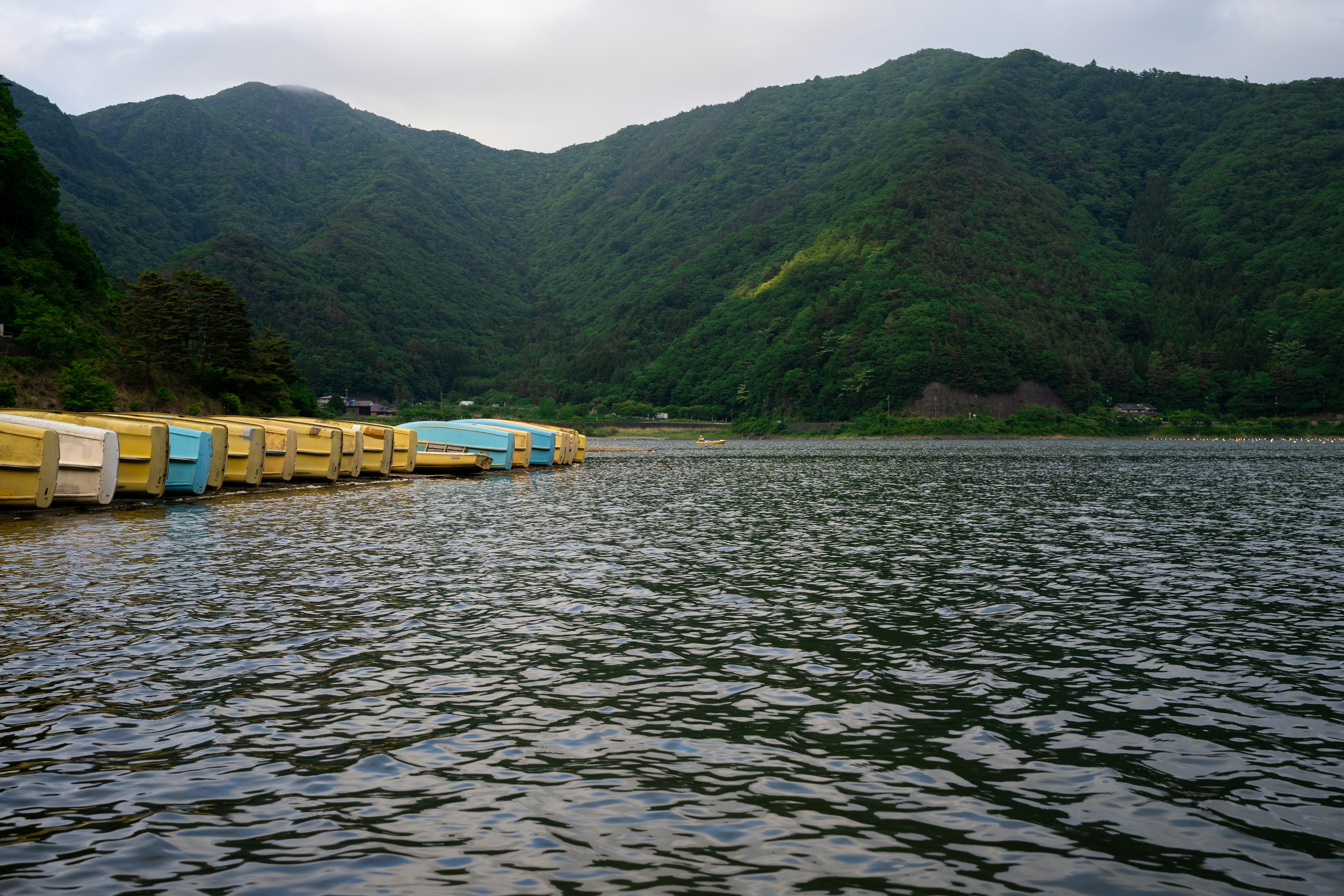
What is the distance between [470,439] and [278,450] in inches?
813

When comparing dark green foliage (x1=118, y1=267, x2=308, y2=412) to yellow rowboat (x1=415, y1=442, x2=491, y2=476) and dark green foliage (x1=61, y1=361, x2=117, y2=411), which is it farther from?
yellow rowboat (x1=415, y1=442, x2=491, y2=476)

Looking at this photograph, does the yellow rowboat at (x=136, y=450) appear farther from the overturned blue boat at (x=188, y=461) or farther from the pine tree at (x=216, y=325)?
the pine tree at (x=216, y=325)

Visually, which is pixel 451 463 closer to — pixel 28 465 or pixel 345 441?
pixel 345 441

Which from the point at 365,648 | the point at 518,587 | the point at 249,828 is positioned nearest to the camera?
the point at 249,828

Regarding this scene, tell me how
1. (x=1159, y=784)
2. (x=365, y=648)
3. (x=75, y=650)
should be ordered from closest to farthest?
(x=1159, y=784) < (x=75, y=650) < (x=365, y=648)

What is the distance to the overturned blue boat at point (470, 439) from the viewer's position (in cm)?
5969

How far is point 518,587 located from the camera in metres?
17.8

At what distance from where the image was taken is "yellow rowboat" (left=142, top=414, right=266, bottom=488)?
3584 cm

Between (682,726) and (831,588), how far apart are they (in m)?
8.99

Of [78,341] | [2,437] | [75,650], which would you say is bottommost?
[75,650]

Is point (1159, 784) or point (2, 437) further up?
point (2, 437)

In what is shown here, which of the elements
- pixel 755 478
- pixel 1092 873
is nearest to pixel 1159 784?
pixel 1092 873

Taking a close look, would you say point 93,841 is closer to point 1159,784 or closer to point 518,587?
point 1159,784

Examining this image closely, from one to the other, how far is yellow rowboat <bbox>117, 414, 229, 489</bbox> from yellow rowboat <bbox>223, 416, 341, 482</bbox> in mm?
5333
